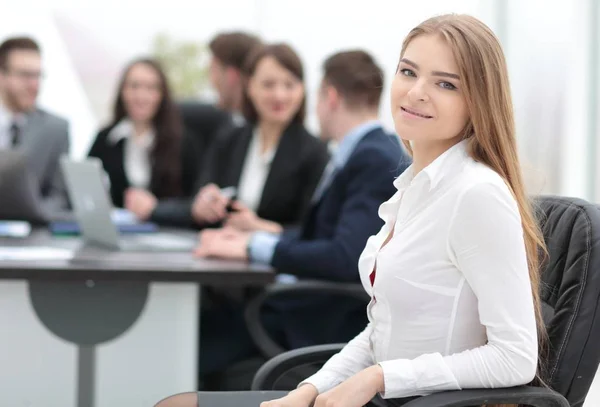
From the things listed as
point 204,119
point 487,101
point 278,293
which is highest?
point 487,101

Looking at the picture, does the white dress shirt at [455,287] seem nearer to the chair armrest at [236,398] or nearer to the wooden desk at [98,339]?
the chair armrest at [236,398]

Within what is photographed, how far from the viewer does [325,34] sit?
6953 mm

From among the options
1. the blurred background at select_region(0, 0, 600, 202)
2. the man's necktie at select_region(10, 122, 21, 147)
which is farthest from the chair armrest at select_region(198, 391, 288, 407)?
the blurred background at select_region(0, 0, 600, 202)

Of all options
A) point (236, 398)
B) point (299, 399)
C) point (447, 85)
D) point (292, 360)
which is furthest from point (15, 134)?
point (447, 85)

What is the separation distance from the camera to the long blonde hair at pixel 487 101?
5.00 ft

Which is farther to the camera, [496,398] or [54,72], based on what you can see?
[54,72]

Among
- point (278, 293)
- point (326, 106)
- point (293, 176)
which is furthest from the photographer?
point (293, 176)

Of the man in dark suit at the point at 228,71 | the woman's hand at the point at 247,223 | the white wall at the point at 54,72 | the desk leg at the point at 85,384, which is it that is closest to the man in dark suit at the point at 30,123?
the man in dark suit at the point at 228,71

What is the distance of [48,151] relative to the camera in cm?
432

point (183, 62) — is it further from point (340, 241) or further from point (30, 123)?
point (340, 241)

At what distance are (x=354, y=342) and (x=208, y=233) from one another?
4.21 ft

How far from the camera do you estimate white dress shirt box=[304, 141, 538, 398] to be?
4.79 feet

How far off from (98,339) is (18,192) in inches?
42.4

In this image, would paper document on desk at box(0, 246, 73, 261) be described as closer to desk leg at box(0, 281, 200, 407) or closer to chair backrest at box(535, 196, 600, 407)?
desk leg at box(0, 281, 200, 407)
